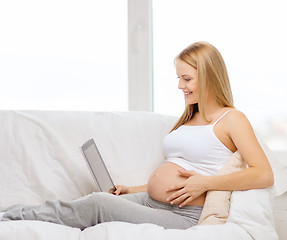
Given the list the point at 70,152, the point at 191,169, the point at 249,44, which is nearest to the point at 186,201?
the point at 191,169

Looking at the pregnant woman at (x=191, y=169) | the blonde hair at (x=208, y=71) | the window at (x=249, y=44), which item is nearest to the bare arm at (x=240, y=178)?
the pregnant woman at (x=191, y=169)

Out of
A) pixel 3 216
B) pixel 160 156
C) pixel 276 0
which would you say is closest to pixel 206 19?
pixel 276 0

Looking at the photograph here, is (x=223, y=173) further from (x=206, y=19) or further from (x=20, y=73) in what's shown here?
(x=20, y=73)

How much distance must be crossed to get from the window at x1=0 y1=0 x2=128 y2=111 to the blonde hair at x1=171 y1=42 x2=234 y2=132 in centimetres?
105

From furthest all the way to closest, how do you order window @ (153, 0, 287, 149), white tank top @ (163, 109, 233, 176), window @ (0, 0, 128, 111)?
window @ (0, 0, 128, 111) → window @ (153, 0, 287, 149) → white tank top @ (163, 109, 233, 176)

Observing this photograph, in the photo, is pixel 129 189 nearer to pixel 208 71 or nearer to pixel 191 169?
pixel 191 169

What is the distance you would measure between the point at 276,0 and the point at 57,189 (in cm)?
135

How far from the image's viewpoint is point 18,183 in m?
1.59

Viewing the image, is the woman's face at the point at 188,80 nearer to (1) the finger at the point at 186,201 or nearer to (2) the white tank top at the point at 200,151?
(2) the white tank top at the point at 200,151

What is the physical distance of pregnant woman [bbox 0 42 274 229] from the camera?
4.01 ft

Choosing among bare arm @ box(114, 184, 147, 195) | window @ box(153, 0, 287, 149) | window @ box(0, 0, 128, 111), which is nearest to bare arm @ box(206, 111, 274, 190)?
bare arm @ box(114, 184, 147, 195)

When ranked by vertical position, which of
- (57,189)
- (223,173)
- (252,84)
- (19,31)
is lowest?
Answer: (57,189)

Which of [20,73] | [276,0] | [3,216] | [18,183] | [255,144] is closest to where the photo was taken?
[3,216]

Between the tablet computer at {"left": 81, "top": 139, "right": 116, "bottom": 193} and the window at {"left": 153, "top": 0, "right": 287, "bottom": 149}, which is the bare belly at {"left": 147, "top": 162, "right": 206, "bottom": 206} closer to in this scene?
the tablet computer at {"left": 81, "top": 139, "right": 116, "bottom": 193}
